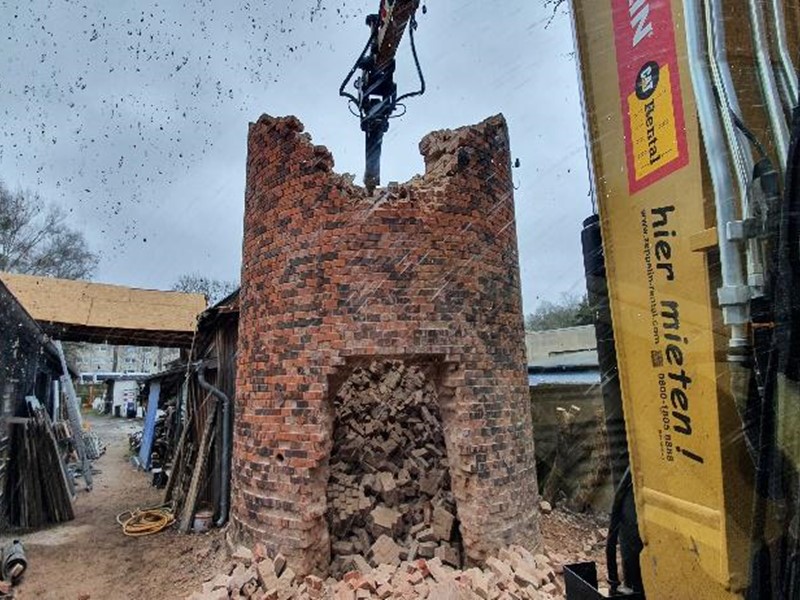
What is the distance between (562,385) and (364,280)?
5.51 metres

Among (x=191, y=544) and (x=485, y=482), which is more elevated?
(x=485, y=482)

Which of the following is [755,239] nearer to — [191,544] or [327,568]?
A: [327,568]

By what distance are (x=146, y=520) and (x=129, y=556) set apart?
4.76 ft

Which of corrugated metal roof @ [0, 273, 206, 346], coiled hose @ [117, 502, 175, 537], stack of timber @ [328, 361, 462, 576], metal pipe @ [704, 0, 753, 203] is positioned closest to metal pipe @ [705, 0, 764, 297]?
metal pipe @ [704, 0, 753, 203]

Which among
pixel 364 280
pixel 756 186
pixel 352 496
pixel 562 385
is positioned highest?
pixel 364 280

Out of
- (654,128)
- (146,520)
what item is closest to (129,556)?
(146,520)

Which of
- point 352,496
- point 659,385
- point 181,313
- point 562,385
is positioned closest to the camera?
point 659,385

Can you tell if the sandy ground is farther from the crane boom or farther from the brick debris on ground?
the crane boom

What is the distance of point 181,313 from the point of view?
12734 mm

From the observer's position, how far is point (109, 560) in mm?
6766

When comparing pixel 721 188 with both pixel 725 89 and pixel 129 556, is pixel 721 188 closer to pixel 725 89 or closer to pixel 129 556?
pixel 725 89

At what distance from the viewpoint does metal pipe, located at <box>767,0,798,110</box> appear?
1.39 metres

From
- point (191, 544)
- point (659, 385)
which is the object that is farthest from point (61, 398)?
point (659, 385)

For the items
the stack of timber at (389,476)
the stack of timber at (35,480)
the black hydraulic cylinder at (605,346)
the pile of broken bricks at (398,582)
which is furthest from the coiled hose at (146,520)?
the black hydraulic cylinder at (605,346)
